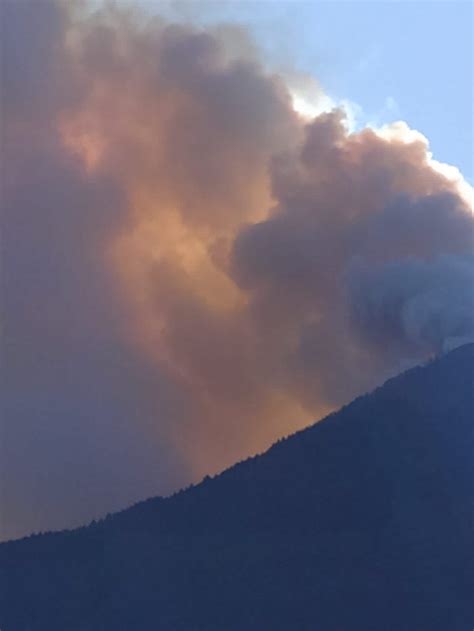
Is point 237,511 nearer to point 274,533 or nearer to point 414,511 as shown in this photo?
point 274,533

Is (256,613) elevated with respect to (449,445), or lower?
lower

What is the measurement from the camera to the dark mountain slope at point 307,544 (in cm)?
6894

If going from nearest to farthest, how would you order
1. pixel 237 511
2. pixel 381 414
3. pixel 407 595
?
pixel 407 595 → pixel 237 511 → pixel 381 414

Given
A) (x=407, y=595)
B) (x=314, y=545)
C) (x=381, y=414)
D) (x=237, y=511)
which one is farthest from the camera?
(x=381, y=414)

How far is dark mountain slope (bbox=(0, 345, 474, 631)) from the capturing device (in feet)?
226

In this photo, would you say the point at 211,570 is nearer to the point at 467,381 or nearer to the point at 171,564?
the point at 171,564

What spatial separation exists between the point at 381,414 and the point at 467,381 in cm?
656

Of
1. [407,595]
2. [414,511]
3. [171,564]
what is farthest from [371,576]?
[171,564]

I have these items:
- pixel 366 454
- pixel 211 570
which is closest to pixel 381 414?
pixel 366 454

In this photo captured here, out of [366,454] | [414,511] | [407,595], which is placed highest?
[366,454]

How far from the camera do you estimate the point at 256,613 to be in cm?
6975

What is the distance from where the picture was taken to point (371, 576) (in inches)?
2749

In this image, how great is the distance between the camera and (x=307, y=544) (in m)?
74.9

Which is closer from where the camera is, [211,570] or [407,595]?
[407,595]
